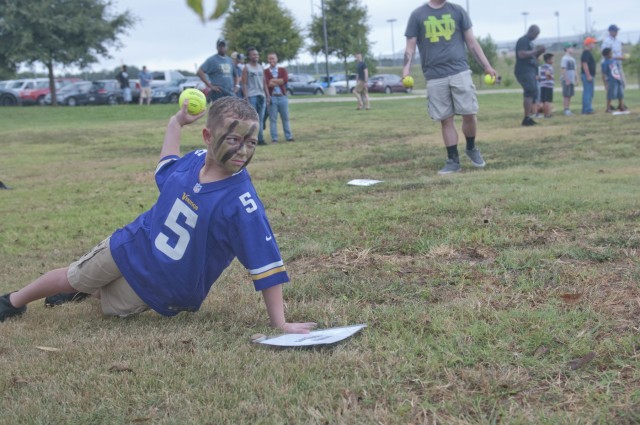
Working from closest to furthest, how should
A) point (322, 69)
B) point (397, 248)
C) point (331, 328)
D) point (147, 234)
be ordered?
point (331, 328), point (147, 234), point (397, 248), point (322, 69)

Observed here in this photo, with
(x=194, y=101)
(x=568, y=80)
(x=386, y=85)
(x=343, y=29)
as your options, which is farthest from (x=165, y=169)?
(x=343, y=29)

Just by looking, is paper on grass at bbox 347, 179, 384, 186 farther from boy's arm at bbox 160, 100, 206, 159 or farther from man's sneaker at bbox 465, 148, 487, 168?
boy's arm at bbox 160, 100, 206, 159

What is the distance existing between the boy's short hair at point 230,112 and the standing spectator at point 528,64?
37.3 ft

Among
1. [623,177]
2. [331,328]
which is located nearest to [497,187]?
[623,177]

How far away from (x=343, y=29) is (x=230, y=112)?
47490 millimetres

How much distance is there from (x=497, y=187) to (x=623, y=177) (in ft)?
3.96

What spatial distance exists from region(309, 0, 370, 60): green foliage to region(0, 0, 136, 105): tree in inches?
605

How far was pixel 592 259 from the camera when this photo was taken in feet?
13.5

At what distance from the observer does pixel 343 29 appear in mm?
49312

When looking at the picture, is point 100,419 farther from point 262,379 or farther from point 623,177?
point 623,177

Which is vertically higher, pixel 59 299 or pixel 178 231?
pixel 178 231

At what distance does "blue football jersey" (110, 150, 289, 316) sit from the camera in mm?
3227

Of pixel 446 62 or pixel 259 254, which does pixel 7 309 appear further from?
pixel 446 62

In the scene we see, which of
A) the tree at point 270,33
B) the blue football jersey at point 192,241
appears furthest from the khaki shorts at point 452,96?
the tree at point 270,33
